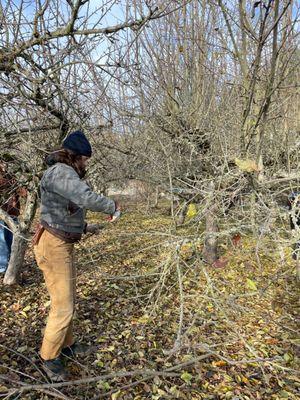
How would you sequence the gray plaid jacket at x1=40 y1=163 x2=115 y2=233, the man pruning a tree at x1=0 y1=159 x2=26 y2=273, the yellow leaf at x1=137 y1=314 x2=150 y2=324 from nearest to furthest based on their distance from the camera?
the gray plaid jacket at x1=40 y1=163 x2=115 y2=233 < the yellow leaf at x1=137 y1=314 x2=150 y2=324 < the man pruning a tree at x1=0 y1=159 x2=26 y2=273

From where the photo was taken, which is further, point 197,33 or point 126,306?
point 197,33

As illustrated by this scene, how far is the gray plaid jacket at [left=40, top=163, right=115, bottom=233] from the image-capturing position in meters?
2.64

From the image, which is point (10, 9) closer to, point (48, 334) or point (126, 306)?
point (48, 334)

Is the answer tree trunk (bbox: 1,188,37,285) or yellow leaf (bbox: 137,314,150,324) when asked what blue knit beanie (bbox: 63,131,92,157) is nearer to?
tree trunk (bbox: 1,188,37,285)

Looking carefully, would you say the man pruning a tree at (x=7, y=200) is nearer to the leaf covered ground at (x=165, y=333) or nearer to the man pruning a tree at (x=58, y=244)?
the leaf covered ground at (x=165, y=333)

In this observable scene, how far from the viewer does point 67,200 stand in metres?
2.84

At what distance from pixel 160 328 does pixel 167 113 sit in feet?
12.1

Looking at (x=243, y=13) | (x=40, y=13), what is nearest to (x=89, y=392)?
(x=243, y=13)

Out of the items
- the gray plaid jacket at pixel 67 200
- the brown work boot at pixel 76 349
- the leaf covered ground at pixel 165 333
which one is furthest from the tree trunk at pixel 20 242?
the gray plaid jacket at pixel 67 200

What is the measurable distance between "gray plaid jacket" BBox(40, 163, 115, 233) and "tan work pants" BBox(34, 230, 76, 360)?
0.47 ft

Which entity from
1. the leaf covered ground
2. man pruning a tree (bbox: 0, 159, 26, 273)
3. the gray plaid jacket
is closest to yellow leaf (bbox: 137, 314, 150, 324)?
the leaf covered ground

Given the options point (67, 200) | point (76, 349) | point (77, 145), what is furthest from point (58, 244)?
point (76, 349)

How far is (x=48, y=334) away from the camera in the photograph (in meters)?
2.86

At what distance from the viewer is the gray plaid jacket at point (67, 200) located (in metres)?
2.64
